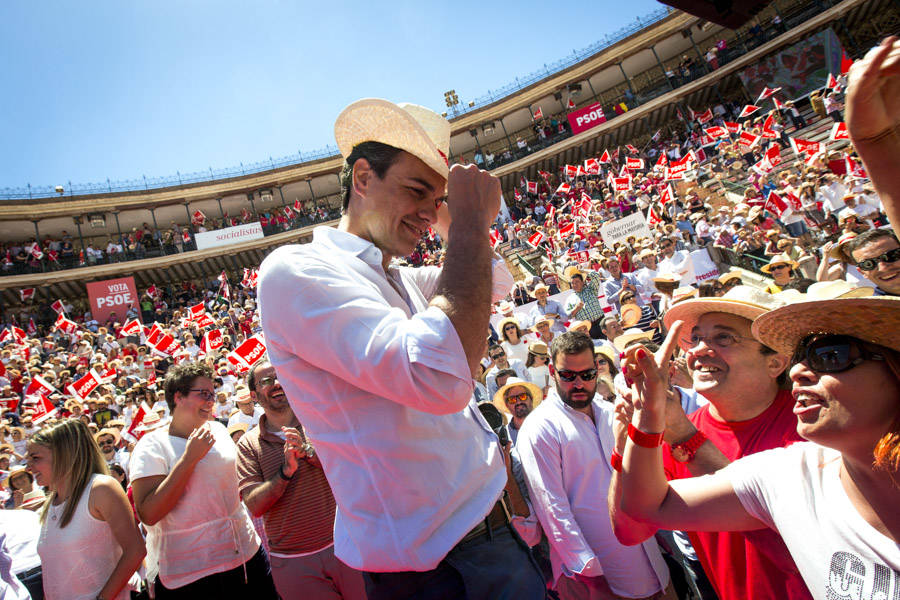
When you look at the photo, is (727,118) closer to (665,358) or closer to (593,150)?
(593,150)

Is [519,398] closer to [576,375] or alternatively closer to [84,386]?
[576,375]

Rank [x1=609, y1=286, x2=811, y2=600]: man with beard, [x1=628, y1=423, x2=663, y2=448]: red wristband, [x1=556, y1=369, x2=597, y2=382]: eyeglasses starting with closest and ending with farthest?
[x1=628, y1=423, x2=663, y2=448]: red wristband < [x1=609, y1=286, x2=811, y2=600]: man with beard < [x1=556, y1=369, x2=597, y2=382]: eyeglasses

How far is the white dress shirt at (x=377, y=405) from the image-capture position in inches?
42.3

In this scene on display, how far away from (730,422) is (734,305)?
20.3 inches

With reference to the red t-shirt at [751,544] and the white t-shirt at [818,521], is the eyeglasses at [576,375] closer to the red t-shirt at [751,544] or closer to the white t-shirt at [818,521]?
the red t-shirt at [751,544]

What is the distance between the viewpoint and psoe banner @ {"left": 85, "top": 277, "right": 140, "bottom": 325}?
2234 cm

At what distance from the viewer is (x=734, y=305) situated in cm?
221

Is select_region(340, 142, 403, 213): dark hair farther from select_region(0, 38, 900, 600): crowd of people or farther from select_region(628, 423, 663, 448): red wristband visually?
select_region(628, 423, 663, 448): red wristband

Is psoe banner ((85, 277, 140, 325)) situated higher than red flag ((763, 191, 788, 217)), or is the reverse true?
psoe banner ((85, 277, 140, 325))

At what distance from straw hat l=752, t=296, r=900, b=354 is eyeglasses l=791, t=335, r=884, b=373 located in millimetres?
29

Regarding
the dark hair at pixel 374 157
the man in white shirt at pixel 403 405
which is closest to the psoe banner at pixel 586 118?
the dark hair at pixel 374 157

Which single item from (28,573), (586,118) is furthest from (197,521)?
(586,118)

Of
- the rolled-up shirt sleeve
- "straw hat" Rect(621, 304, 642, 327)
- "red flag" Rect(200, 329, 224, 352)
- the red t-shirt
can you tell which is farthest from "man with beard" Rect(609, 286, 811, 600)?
"red flag" Rect(200, 329, 224, 352)

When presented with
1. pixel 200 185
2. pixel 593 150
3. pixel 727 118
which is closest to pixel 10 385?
pixel 200 185
